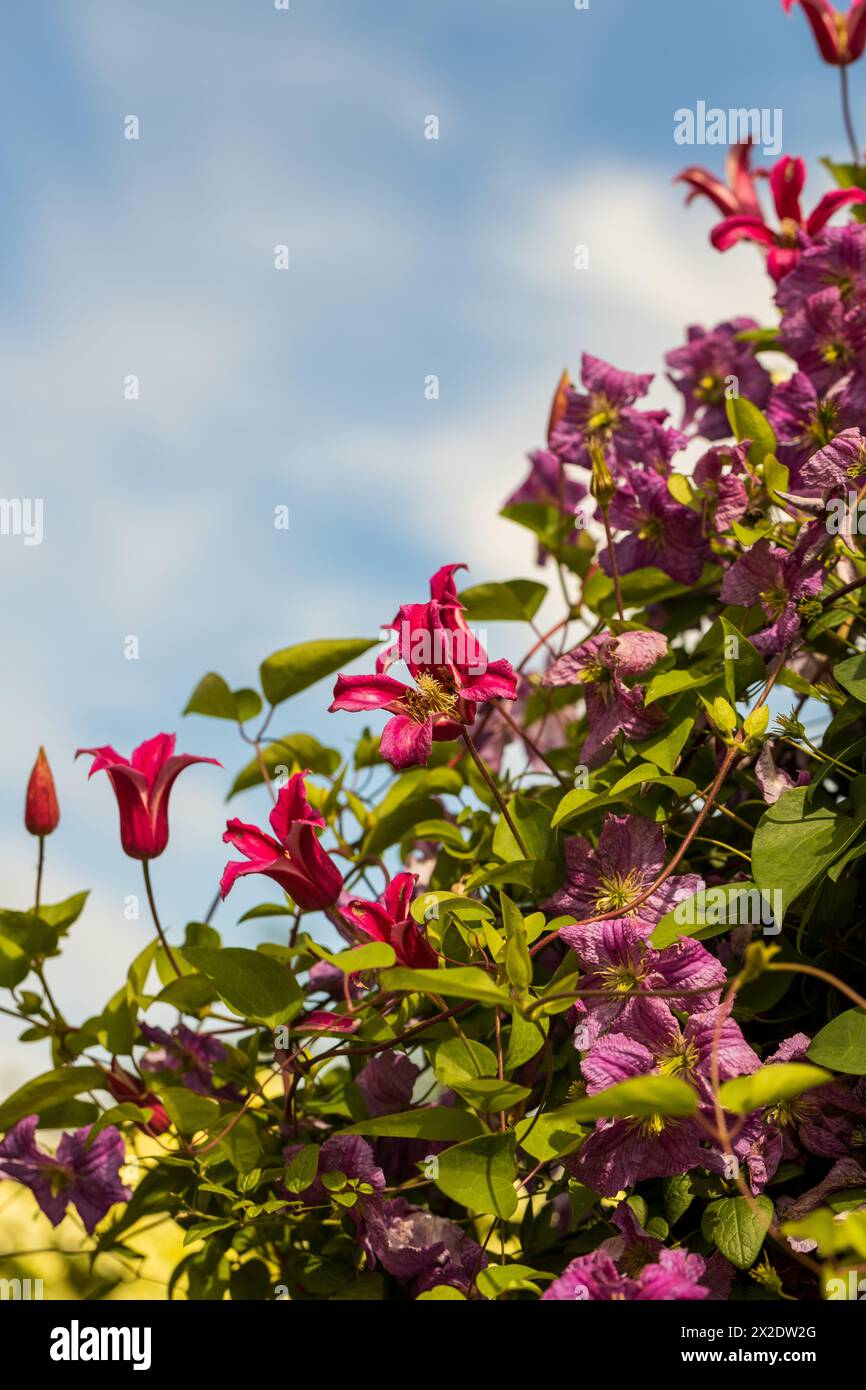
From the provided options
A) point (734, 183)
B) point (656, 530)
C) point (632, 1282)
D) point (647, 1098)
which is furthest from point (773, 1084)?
point (734, 183)

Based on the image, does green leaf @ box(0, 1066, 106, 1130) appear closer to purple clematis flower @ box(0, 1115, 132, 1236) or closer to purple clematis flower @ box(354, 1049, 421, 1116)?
purple clematis flower @ box(0, 1115, 132, 1236)

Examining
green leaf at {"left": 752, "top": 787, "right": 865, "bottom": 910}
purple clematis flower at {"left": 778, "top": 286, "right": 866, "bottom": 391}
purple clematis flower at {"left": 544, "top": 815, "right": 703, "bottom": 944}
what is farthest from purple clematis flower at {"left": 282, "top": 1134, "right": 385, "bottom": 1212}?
purple clematis flower at {"left": 778, "top": 286, "right": 866, "bottom": 391}

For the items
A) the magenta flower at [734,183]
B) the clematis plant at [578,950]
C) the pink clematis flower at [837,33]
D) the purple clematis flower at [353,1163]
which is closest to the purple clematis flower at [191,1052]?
the clematis plant at [578,950]

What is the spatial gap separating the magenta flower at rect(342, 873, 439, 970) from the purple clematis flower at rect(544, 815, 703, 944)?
88 millimetres

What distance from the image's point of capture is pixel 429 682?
0.64m

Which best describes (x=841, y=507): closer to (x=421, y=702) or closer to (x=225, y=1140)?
(x=421, y=702)

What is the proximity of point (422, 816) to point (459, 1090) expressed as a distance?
33cm

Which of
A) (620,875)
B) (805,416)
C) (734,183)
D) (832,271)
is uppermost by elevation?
(734,183)

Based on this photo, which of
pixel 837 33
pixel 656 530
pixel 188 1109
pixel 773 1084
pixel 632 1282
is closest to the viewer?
pixel 773 1084

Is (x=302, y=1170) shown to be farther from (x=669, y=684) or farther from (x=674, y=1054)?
(x=669, y=684)

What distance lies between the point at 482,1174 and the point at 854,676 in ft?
1.09

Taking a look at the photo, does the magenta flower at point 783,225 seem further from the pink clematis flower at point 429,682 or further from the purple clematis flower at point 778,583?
the pink clematis flower at point 429,682
